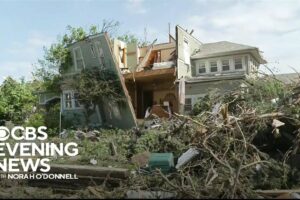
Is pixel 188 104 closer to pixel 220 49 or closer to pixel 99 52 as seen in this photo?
pixel 220 49

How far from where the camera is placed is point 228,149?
9250 millimetres

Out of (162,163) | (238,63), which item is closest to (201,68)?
(238,63)

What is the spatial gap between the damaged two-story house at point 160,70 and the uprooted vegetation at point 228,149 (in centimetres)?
823

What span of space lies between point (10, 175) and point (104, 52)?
1446 centimetres

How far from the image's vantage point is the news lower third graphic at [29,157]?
958cm

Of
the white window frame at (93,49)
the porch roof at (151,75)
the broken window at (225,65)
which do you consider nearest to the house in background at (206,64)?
the broken window at (225,65)

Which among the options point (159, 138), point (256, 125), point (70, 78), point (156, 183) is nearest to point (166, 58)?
point (70, 78)

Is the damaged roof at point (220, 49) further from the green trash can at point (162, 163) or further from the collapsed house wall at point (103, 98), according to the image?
the green trash can at point (162, 163)

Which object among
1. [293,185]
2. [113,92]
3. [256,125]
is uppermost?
[113,92]

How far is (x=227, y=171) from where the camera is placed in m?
7.89

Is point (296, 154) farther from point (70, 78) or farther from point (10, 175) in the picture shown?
point (70, 78)

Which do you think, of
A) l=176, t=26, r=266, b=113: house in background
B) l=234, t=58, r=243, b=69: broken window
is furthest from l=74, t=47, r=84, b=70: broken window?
l=234, t=58, r=243, b=69: broken window

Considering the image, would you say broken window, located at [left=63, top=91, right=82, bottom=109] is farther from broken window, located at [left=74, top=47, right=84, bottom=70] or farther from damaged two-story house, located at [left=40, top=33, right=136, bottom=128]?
broken window, located at [left=74, top=47, right=84, bottom=70]

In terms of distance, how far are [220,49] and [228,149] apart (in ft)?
60.8
